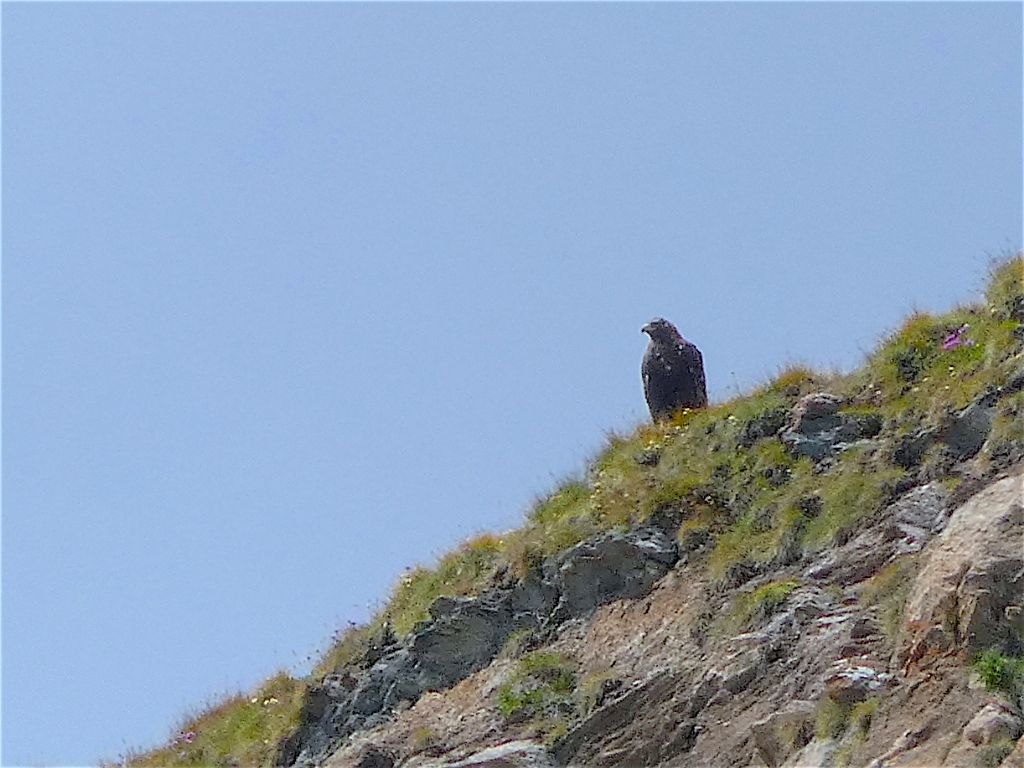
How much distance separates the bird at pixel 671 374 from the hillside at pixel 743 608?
1759 mm

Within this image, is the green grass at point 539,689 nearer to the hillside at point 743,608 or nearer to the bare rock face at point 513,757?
the hillside at point 743,608

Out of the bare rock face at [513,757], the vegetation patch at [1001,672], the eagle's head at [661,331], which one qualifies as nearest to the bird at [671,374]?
the eagle's head at [661,331]

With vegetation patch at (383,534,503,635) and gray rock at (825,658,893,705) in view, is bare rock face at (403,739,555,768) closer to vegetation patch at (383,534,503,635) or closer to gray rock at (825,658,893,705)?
gray rock at (825,658,893,705)

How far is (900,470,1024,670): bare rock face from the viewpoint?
34.5ft

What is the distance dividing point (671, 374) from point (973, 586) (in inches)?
381

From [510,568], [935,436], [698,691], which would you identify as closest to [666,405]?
[510,568]

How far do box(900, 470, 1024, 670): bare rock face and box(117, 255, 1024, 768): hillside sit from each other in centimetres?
2

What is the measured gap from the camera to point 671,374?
20234 millimetres

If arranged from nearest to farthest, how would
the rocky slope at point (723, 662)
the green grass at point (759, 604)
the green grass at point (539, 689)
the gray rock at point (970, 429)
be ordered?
the rocky slope at point (723, 662) → the green grass at point (759, 604) → the gray rock at point (970, 429) → the green grass at point (539, 689)

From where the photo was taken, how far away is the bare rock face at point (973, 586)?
1052cm

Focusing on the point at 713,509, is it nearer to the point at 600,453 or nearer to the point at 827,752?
the point at 600,453

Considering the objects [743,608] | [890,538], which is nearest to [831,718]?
[743,608]

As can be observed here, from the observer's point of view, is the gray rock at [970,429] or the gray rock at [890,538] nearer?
the gray rock at [890,538]

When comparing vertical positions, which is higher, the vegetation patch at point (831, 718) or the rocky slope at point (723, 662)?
the rocky slope at point (723, 662)
